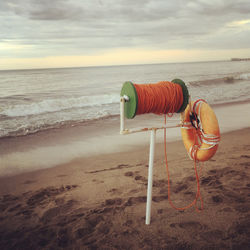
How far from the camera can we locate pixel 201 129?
298cm

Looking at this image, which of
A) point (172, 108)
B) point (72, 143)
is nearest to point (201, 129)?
point (172, 108)

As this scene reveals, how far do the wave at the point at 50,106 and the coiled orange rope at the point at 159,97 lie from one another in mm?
9327

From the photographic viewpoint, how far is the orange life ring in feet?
9.27

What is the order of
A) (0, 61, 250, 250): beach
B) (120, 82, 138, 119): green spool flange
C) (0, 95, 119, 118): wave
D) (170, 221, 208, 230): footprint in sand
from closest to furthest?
(120, 82, 138, 119): green spool flange < (0, 61, 250, 250): beach < (170, 221, 208, 230): footprint in sand < (0, 95, 119, 118): wave

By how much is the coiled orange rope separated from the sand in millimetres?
1444

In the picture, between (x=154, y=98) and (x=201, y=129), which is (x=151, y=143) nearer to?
(x=154, y=98)

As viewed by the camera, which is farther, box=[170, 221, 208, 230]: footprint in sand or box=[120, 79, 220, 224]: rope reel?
box=[170, 221, 208, 230]: footprint in sand

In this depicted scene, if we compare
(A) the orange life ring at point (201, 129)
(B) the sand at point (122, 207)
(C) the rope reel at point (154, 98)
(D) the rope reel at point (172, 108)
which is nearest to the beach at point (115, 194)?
(B) the sand at point (122, 207)

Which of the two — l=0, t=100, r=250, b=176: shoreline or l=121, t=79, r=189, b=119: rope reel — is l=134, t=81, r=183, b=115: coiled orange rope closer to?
l=121, t=79, r=189, b=119: rope reel

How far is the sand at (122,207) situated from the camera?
106 inches

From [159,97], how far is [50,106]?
10538 mm

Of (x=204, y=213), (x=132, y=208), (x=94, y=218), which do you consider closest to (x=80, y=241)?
(x=94, y=218)

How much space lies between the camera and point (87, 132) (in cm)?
732

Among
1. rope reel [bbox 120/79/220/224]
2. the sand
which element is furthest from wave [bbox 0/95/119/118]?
rope reel [bbox 120/79/220/224]
